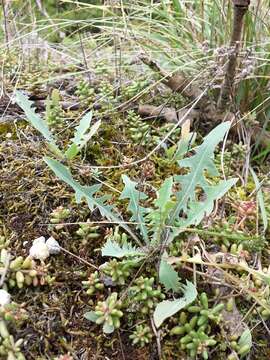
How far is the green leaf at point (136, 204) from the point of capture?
136 centimetres

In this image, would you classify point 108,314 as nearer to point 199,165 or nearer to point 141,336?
point 141,336

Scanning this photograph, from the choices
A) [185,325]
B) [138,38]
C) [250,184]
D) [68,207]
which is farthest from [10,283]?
[138,38]

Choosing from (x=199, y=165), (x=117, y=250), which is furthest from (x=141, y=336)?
(x=199, y=165)

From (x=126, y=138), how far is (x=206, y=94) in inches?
14.2

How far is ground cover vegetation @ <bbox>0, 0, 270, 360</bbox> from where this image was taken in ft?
4.00

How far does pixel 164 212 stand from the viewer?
4.25ft

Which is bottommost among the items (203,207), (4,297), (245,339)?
(245,339)

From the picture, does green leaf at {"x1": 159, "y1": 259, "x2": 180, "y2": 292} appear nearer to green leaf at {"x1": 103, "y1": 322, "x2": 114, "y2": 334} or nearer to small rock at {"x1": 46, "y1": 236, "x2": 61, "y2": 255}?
green leaf at {"x1": 103, "y1": 322, "x2": 114, "y2": 334}

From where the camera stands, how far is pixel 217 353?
1.22 meters

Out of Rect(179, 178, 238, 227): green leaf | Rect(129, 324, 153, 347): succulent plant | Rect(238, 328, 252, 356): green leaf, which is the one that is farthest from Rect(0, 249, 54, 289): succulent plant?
Rect(238, 328, 252, 356): green leaf

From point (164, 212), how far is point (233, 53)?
652mm

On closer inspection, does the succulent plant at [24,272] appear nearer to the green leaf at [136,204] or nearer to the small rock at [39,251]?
the small rock at [39,251]

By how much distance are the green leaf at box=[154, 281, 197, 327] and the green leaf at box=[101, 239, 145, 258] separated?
0.14m

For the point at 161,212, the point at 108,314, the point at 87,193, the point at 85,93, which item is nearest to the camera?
the point at 108,314
